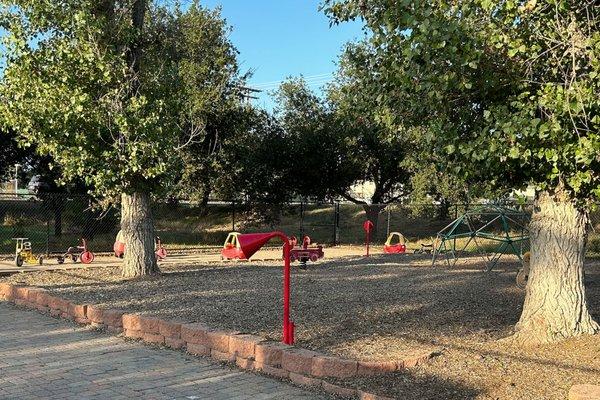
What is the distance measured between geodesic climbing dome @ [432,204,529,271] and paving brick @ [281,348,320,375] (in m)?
8.91

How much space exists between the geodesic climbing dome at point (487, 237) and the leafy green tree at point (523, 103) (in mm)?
7152

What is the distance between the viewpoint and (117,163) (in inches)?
438

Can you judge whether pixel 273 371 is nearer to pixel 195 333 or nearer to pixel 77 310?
pixel 195 333

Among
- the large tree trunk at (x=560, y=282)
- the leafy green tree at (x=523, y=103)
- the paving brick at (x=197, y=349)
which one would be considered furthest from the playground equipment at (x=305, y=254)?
the large tree trunk at (x=560, y=282)

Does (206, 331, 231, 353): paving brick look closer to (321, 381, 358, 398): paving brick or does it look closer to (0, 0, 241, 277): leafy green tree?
(321, 381, 358, 398): paving brick

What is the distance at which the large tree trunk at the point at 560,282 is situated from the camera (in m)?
6.30

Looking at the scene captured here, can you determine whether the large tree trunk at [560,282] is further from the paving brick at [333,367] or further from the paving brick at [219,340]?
the paving brick at [219,340]

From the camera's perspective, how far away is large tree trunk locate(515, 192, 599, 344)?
630 centimetres

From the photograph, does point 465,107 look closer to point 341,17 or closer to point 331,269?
point 341,17

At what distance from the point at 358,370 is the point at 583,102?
9.40ft

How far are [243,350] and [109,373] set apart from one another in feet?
4.19

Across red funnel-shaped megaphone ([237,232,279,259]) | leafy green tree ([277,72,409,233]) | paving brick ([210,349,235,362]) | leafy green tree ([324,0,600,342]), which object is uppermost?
leafy green tree ([277,72,409,233])

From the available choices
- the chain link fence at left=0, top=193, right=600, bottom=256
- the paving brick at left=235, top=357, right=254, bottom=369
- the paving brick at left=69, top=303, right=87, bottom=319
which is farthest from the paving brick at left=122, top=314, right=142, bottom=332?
the chain link fence at left=0, top=193, right=600, bottom=256

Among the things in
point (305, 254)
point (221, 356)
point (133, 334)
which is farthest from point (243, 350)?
point (305, 254)
